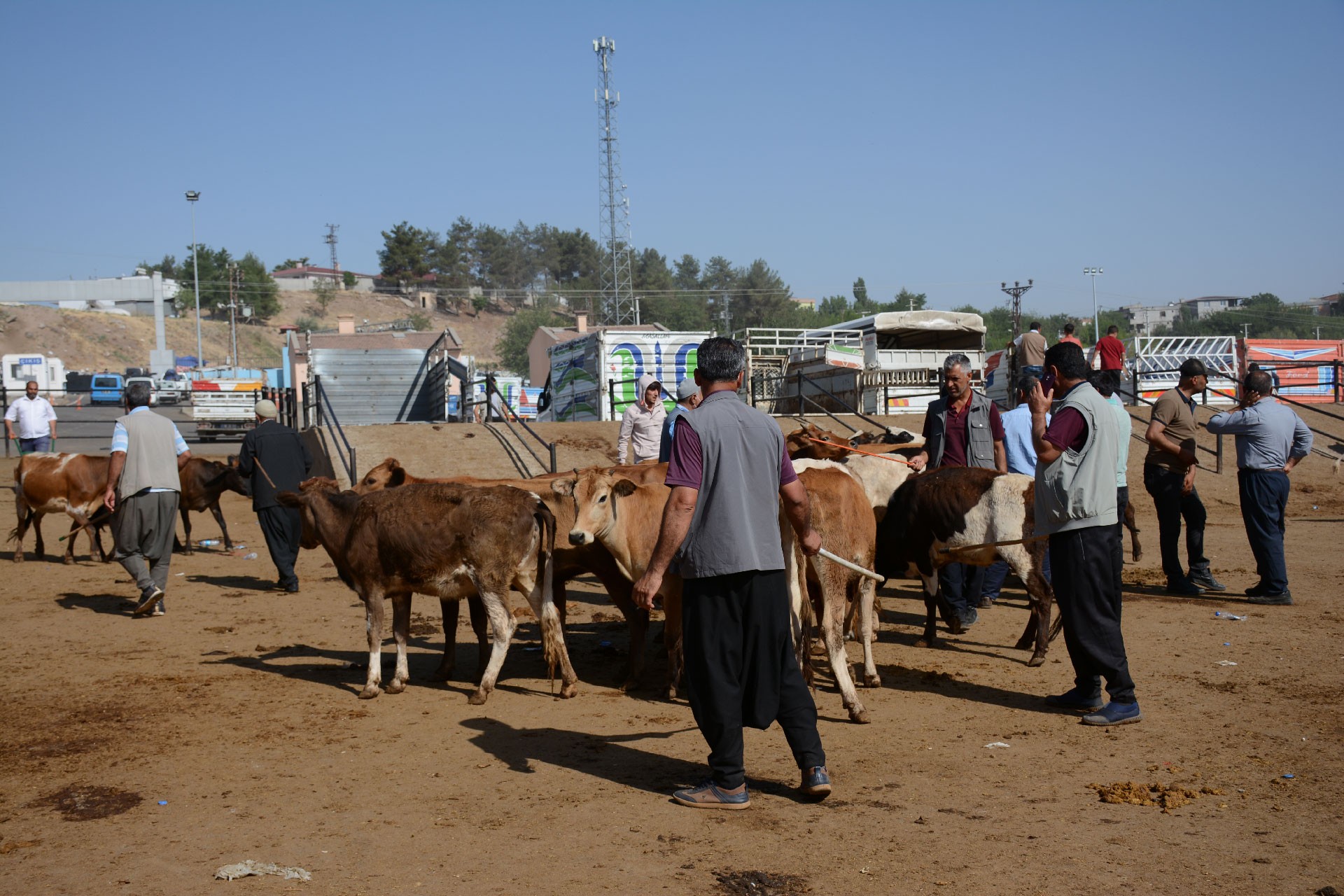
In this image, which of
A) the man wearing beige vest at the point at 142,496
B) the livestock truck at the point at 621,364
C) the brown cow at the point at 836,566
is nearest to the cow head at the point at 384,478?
the man wearing beige vest at the point at 142,496

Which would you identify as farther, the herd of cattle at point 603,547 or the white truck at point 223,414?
the white truck at point 223,414

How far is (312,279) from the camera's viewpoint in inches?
5438

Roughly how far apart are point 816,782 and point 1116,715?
7.81 feet

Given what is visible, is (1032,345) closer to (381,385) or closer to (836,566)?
(836,566)

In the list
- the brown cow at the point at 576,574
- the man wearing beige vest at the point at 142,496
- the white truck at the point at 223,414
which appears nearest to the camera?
the brown cow at the point at 576,574

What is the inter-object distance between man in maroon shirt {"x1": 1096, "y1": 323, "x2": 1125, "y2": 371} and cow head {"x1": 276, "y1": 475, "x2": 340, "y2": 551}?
13600 millimetres

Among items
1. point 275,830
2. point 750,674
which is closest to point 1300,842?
point 750,674

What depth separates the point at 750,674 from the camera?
5027 mm

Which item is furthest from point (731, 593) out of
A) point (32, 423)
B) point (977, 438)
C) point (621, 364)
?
point (621, 364)

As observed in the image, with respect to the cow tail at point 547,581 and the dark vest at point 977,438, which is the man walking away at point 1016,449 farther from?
the cow tail at point 547,581

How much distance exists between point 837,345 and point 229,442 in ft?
60.1

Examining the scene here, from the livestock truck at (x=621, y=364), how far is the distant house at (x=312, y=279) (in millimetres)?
108519

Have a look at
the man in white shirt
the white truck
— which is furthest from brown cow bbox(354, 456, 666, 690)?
the white truck

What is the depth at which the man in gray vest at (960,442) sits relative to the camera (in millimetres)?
Result: 9289
